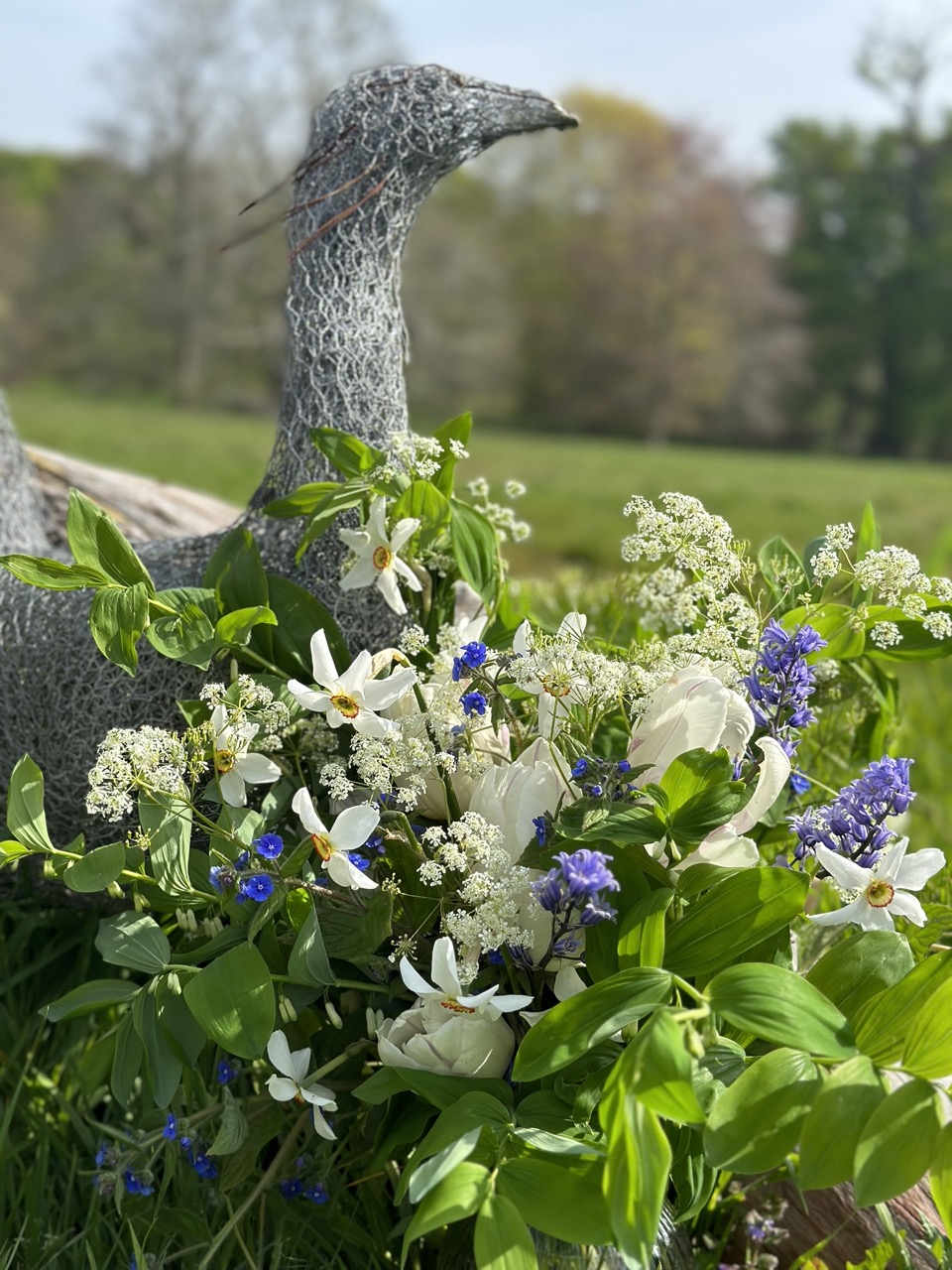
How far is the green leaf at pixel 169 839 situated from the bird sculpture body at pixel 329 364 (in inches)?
10.5

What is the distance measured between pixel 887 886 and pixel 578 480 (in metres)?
6.90

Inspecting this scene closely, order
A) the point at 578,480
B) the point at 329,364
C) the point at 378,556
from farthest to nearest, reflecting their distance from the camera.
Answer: the point at 578,480 < the point at 329,364 < the point at 378,556

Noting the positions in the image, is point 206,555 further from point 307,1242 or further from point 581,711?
point 307,1242

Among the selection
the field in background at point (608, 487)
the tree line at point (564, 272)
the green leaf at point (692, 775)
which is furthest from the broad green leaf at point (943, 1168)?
the tree line at point (564, 272)

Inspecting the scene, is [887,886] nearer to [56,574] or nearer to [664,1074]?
[664,1074]

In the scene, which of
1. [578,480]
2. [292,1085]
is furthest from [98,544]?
[578,480]

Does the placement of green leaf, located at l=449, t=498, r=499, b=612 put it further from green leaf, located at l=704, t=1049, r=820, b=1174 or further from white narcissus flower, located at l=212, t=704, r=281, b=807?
green leaf, located at l=704, t=1049, r=820, b=1174

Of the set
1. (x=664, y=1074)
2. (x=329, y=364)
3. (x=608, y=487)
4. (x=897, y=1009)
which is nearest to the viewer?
(x=664, y=1074)

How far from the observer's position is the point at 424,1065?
778 millimetres

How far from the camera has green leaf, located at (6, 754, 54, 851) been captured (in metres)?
0.80

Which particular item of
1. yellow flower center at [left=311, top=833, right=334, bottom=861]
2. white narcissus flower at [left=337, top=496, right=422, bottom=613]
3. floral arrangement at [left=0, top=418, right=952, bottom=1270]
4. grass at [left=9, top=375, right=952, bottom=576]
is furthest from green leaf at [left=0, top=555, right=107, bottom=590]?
grass at [left=9, top=375, right=952, bottom=576]

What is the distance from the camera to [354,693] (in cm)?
82

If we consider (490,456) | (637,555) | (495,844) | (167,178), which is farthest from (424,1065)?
(167,178)

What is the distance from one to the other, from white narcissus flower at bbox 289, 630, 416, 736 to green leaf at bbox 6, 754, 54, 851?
21 cm
